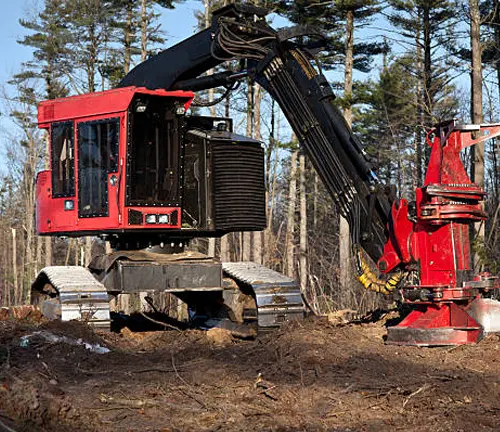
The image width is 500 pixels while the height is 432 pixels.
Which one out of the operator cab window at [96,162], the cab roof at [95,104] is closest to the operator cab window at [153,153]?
the cab roof at [95,104]

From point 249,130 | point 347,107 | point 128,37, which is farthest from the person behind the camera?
point 128,37

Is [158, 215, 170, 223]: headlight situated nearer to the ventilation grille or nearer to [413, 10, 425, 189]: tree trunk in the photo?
the ventilation grille

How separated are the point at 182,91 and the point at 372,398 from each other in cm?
626

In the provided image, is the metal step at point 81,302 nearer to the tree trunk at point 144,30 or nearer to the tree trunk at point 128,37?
the tree trunk at point 144,30

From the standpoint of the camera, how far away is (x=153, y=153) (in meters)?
11.2

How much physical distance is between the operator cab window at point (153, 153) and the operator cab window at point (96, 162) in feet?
0.83

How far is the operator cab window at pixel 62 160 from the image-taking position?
37.8ft

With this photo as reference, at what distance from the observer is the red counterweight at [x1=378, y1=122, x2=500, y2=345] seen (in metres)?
8.47

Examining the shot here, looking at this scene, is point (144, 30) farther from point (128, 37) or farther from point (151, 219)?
point (151, 219)

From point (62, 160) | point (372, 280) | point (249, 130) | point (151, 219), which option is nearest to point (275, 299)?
point (151, 219)

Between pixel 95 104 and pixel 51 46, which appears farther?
pixel 51 46

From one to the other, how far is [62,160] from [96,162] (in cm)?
75

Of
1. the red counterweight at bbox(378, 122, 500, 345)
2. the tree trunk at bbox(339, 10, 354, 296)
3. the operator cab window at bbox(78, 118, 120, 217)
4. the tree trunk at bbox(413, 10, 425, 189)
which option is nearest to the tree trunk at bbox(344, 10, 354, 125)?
the tree trunk at bbox(339, 10, 354, 296)

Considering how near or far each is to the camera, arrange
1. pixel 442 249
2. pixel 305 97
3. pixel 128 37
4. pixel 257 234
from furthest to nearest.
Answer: pixel 128 37 < pixel 257 234 < pixel 305 97 < pixel 442 249
